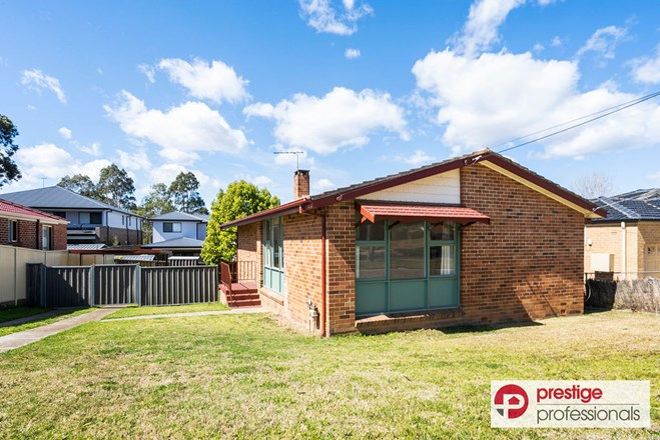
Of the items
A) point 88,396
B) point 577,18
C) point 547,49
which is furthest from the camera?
point 547,49

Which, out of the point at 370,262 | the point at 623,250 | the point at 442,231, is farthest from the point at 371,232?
the point at 623,250

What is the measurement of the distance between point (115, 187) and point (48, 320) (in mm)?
Result: 67358

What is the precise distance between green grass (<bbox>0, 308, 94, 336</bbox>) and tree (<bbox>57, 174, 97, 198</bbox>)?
61.4 metres

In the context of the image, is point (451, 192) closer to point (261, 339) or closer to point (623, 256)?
point (261, 339)

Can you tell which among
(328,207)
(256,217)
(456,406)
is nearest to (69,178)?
(256,217)

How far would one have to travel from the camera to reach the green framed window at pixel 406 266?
8.88m

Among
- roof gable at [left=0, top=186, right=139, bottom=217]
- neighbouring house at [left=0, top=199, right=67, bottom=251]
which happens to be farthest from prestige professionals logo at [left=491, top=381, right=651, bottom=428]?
roof gable at [left=0, top=186, right=139, bottom=217]

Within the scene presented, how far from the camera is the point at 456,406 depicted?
4.50 m

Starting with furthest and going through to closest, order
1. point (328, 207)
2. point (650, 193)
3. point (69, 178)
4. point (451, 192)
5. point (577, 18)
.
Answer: point (69, 178) < point (650, 193) < point (577, 18) < point (451, 192) < point (328, 207)

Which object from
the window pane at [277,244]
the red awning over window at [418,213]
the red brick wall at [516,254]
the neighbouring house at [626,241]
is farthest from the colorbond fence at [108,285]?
the neighbouring house at [626,241]

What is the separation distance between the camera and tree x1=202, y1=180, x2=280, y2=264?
24391 millimetres

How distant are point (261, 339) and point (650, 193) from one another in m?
24.1

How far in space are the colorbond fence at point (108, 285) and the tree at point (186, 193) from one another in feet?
205

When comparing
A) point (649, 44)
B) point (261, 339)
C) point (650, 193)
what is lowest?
point (261, 339)
